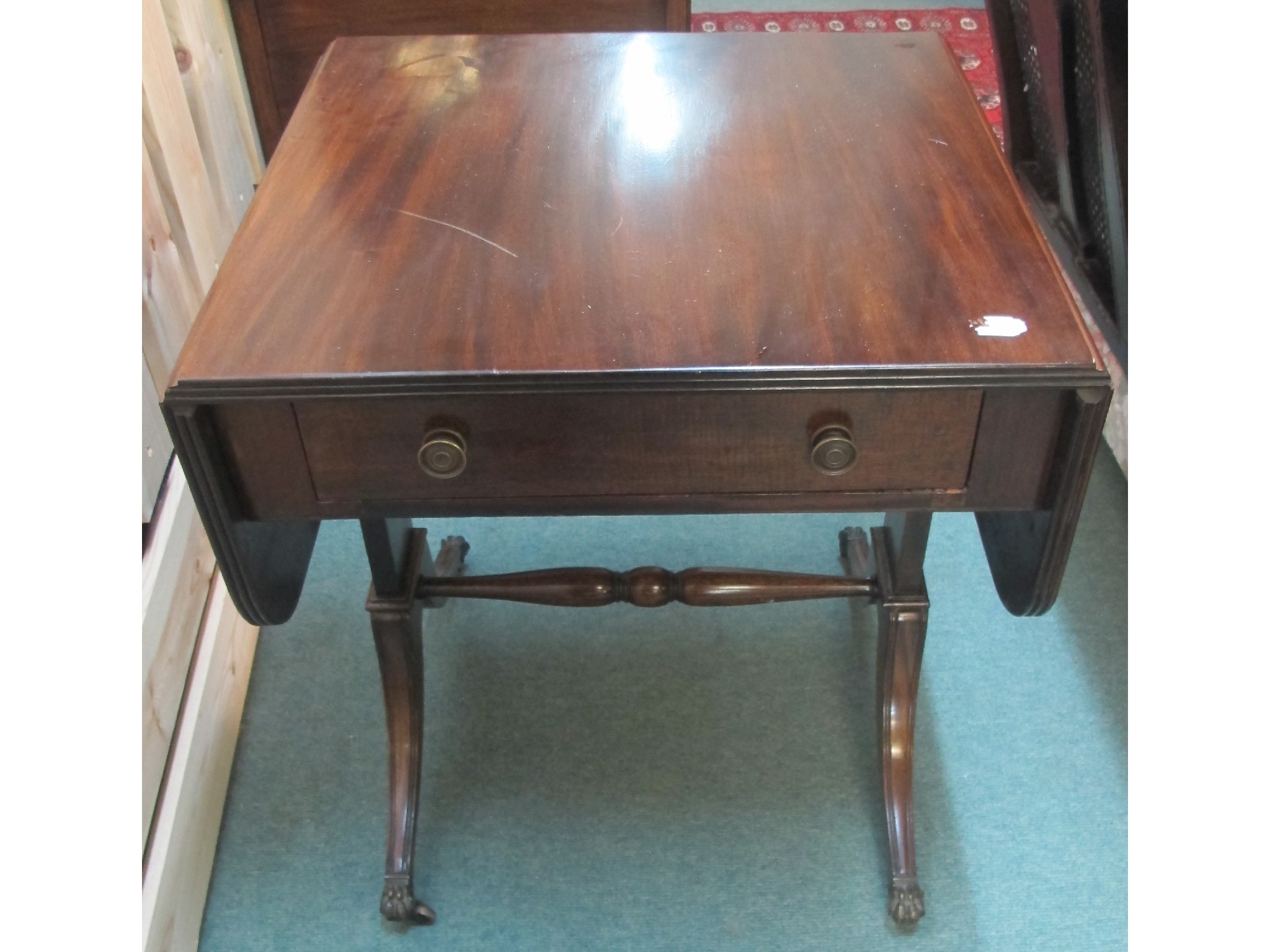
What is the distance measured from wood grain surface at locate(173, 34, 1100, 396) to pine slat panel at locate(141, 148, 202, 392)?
260 mm

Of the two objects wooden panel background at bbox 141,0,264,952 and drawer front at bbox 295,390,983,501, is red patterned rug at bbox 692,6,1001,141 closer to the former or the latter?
wooden panel background at bbox 141,0,264,952

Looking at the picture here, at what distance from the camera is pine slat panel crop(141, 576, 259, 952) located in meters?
1.18

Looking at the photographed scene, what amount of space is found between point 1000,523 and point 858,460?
0.90 feet

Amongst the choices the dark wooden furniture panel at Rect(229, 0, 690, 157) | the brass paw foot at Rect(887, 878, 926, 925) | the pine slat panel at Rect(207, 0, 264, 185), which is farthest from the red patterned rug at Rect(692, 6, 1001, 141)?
the brass paw foot at Rect(887, 878, 926, 925)

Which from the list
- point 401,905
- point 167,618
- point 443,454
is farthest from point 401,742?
point 443,454

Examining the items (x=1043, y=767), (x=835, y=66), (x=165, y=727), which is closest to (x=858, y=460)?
(x=835, y=66)

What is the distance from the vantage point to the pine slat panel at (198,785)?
1181 millimetres

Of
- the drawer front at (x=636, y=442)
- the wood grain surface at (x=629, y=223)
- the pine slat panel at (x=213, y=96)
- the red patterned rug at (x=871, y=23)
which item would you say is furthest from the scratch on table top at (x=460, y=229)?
the red patterned rug at (x=871, y=23)

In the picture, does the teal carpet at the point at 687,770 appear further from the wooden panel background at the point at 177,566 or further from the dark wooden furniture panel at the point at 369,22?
the dark wooden furniture panel at the point at 369,22

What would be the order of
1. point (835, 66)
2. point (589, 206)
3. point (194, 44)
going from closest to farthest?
point (589, 206)
point (835, 66)
point (194, 44)

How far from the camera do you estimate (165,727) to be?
4.18 ft

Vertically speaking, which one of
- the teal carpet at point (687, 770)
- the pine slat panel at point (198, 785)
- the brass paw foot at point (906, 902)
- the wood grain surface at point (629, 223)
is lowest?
the teal carpet at point (687, 770)

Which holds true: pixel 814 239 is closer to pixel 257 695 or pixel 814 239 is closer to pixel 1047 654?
pixel 1047 654

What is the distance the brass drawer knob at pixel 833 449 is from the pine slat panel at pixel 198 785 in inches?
31.5
